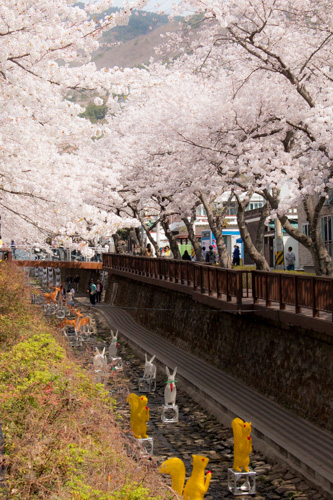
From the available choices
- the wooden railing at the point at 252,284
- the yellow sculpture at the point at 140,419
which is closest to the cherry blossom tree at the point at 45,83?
the yellow sculpture at the point at 140,419

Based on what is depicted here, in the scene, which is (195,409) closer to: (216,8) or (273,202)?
(273,202)

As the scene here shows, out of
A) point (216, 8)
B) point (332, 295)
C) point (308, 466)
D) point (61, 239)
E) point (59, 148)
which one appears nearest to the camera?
point (308, 466)

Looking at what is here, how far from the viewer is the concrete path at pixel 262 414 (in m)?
13.6

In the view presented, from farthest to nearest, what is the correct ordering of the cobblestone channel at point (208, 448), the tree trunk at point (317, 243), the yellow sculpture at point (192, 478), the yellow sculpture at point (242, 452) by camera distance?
A: the tree trunk at point (317, 243) → the yellow sculpture at point (242, 452) → the cobblestone channel at point (208, 448) → the yellow sculpture at point (192, 478)

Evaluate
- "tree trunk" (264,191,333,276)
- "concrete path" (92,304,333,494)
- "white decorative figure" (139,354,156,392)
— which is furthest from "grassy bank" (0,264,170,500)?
"white decorative figure" (139,354,156,392)

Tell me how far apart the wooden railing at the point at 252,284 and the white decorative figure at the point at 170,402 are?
3.47 meters

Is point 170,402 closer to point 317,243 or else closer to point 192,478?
point 317,243

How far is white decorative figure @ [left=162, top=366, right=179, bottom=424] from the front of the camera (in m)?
18.9

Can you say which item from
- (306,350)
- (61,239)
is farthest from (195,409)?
(61,239)

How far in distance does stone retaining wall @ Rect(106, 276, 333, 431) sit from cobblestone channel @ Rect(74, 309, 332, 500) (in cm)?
178

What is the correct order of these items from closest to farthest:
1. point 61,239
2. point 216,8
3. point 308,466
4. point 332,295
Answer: point 308,466 < point 332,295 < point 216,8 < point 61,239

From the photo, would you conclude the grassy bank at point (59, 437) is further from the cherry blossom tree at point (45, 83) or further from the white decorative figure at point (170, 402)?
the white decorative figure at point (170, 402)

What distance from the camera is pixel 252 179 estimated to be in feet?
77.1

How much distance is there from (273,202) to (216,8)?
620 cm
